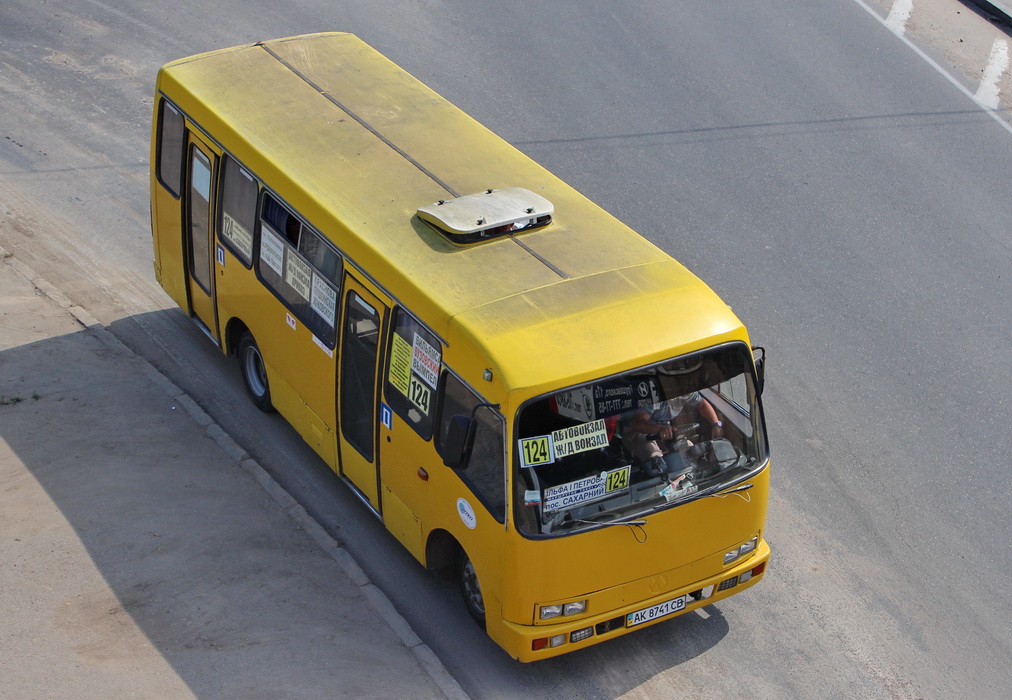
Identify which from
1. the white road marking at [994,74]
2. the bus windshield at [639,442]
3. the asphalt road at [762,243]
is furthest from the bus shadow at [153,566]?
the white road marking at [994,74]

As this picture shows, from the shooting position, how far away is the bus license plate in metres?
7.16

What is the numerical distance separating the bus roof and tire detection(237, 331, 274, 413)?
1.71m

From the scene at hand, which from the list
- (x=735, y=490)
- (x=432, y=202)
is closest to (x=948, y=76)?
(x=432, y=202)

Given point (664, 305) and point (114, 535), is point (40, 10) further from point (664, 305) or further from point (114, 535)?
point (664, 305)

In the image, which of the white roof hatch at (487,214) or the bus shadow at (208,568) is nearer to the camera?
the bus shadow at (208,568)

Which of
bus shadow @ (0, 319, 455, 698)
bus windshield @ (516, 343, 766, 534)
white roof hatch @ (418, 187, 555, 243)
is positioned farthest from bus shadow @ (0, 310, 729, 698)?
white roof hatch @ (418, 187, 555, 243)

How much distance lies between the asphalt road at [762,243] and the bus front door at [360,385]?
609 mm

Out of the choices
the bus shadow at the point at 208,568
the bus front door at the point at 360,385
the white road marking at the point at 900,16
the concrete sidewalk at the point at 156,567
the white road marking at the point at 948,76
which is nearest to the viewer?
the concrete sidewalk at the point at 156,567

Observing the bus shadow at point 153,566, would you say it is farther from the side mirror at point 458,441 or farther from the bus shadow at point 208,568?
the side mirror at point 458,441

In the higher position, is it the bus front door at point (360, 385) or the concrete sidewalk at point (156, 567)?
the bus front door at point (360, 385)

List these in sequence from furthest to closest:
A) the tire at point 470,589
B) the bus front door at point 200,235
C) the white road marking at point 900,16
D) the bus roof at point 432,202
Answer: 1. the white road marking at point 900,16
2. the bus front door at point 200,235
3. the tire at point 470,589
4. the bus roof at point 432,202

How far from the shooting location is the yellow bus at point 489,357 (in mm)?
6625

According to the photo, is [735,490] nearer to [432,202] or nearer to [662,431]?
[662,431]

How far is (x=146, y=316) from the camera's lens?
11.0 metres
